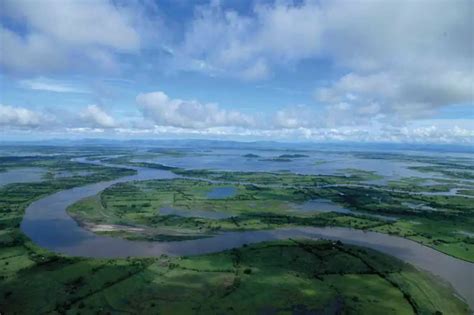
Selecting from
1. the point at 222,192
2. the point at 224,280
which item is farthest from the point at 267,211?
the point at 224,280

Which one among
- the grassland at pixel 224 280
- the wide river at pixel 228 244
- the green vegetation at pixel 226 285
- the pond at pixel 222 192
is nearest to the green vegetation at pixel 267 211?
the grassland at pixel 224 280

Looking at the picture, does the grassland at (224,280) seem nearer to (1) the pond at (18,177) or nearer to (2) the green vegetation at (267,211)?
(2) the green vegetation at (267,211)

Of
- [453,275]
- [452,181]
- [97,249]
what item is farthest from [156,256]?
[452,181]

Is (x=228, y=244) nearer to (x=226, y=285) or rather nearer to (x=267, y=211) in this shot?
(x=226, y=285)

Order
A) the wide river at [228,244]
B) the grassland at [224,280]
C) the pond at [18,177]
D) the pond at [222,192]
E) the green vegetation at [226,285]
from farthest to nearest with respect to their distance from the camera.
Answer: the pond at [18,177]
the pond at [222,192]
the wide river at [228,244]
the grassland at [224,280]
the green vegetation at [226,285]

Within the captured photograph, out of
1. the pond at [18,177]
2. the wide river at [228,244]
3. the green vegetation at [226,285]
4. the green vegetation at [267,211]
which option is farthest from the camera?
the pond at [18,177]

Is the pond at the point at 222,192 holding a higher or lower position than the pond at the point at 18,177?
higher
